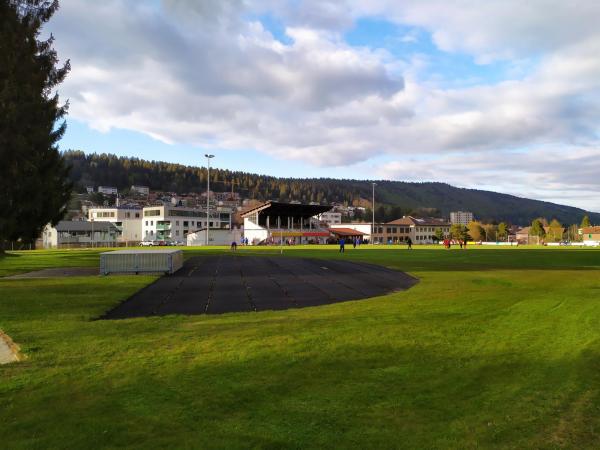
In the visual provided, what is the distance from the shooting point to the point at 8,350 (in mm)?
9633

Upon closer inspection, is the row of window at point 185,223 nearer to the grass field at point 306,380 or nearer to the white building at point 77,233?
the white building at point 77,233

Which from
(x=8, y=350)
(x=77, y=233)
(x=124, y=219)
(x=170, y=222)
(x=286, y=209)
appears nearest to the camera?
(x=8, y=350)

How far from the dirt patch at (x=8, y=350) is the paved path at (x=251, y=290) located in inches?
130

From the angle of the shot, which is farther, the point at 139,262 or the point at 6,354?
the point at 139,262

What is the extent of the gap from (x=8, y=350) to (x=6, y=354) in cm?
33

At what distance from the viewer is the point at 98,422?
5.97m

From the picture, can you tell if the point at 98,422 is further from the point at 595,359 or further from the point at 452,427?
the point at 595,359

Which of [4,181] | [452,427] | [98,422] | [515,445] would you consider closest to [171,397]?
[98,422]

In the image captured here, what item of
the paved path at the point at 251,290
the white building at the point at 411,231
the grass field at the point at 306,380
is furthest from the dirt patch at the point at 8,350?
the white building at the point at 411,231

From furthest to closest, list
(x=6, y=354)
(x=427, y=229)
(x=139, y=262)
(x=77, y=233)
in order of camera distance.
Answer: (x=427, y=229), (x=77, y=233), (x=139, y=262), (x=6, y=354)

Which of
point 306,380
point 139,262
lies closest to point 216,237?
point 139,262

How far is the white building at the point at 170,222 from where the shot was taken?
129125 millimetres

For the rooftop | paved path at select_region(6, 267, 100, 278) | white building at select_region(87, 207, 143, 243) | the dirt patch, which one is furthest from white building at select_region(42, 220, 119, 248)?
the dirt patch

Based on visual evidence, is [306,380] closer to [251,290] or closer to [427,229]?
[251,290]
